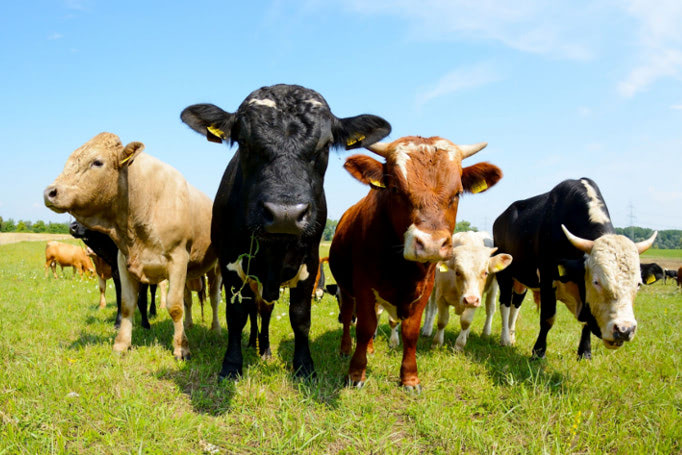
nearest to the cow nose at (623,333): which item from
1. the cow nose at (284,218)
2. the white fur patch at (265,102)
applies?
the cow nose at (284,218)

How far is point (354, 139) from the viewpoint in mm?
4176

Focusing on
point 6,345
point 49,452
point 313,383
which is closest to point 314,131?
point 313,383

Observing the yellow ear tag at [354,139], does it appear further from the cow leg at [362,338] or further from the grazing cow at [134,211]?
the grazing cow at [134,211]

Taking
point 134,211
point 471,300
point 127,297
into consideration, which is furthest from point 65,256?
point 471,300

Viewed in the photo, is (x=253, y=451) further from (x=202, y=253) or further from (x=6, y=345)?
(x=6, y=345)

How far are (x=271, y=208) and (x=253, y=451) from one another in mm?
1703

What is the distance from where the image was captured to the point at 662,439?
3.18m

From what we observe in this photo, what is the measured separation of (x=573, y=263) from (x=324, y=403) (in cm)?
304

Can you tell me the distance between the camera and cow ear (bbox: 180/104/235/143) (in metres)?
3.88

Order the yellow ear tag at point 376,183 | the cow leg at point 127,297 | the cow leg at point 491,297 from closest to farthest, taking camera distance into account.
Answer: the yellow ear tag at point 376,183
the cow leg at point 127,297
the cow leg at point 491,297

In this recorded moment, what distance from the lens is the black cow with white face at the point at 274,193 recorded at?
3.19 m

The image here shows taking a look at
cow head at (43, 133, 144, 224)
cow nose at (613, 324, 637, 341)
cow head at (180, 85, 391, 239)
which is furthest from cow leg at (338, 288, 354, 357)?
cow head at (43, 133, 144, 224)

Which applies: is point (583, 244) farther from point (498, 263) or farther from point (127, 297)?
point (127, 297)

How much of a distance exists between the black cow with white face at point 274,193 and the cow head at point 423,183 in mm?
442
